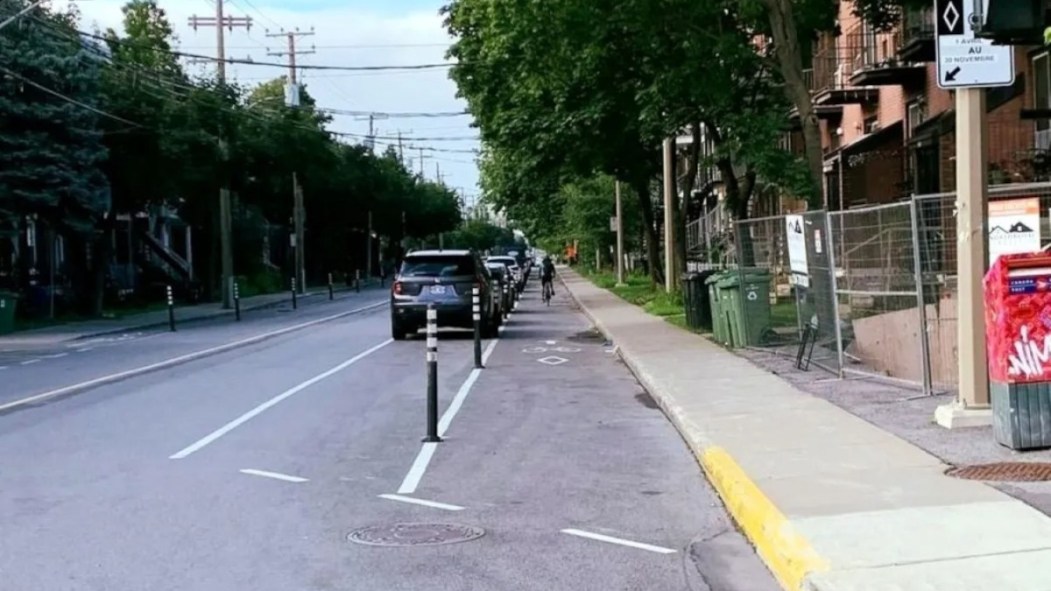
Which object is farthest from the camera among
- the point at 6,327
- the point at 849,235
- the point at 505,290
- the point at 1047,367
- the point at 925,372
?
the point at 505,290

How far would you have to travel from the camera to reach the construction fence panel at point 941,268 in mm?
12812

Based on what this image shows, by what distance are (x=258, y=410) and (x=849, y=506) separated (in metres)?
8.28

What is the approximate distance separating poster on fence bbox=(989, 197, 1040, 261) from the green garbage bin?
26.8 metres

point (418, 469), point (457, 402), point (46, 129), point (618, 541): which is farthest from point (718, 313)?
point (46, 129)

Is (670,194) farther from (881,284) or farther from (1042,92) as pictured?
(881,284)

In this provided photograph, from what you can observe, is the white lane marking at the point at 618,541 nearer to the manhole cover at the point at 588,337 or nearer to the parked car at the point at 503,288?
the manhole cover at the point at 588,337

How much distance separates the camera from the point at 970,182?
1078 centimetres

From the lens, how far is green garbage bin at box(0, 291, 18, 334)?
106 feet

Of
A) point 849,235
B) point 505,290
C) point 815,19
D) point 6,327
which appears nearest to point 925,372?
point 849,235

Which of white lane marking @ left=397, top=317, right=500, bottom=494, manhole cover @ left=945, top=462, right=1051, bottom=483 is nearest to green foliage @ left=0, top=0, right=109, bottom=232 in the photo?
white lane marking @ left=397, top=317, right=500, bottom=494

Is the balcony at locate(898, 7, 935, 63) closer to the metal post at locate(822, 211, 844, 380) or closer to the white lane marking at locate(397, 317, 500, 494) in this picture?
the metal post at locate(822, 211, 844, 380)

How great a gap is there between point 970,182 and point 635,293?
36512 millimetres

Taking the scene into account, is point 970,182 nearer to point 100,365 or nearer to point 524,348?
point 524,348

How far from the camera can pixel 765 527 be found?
303 inches
